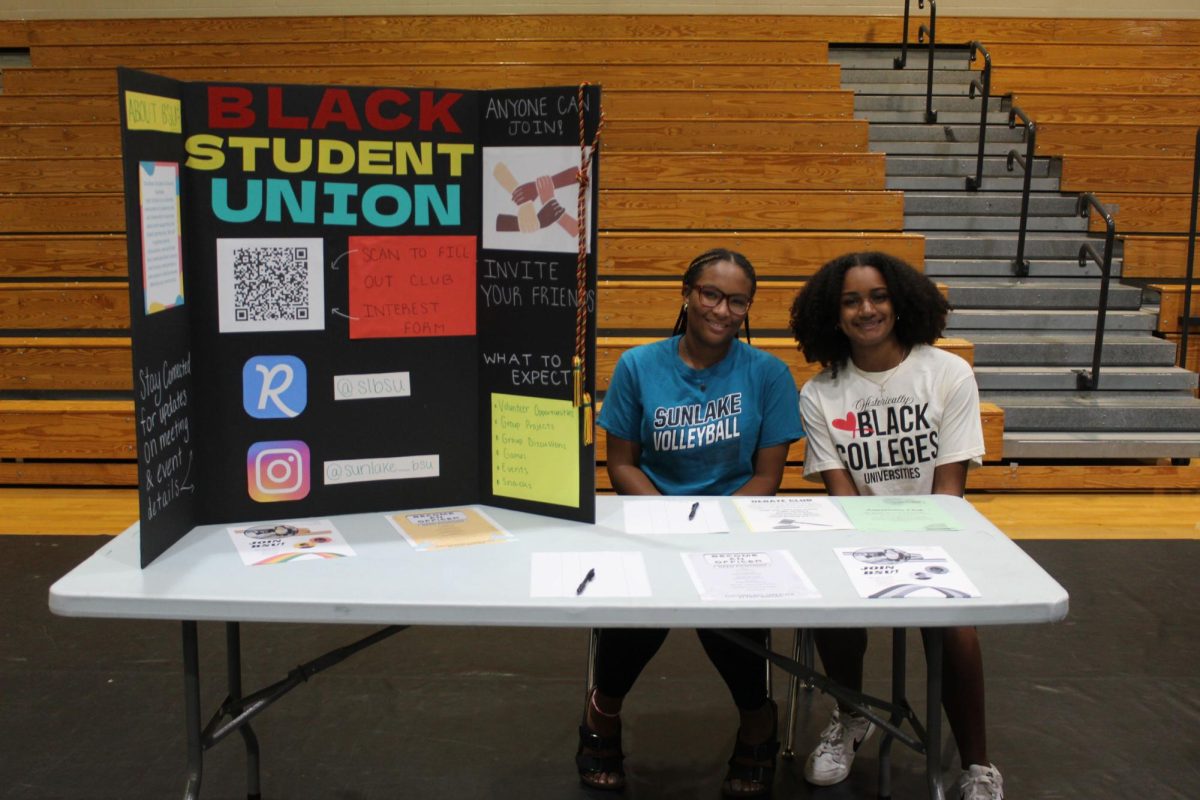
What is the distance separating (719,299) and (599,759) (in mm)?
1027

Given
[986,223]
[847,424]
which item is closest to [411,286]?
[847,424]

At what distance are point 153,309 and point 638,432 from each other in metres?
1.07

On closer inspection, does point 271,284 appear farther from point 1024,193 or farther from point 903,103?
point 903,103

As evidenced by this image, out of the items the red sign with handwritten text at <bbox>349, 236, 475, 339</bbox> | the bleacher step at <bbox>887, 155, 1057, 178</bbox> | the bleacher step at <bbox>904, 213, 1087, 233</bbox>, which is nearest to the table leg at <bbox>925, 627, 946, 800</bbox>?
the red sign with handwritten text at <bbox>349, 236, 475, 339</bbox>

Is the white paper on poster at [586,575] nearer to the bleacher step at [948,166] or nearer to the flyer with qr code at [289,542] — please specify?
Answer: the flyer with qr code at [289,542]

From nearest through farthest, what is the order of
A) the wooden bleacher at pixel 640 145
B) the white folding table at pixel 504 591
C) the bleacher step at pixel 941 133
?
the white folding table at pixel 504 591, the wooden bleacher at pixel 640 145, the bleacher step at pixel 941 133

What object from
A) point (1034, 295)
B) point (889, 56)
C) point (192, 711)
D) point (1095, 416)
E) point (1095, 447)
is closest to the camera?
point (192, 711)

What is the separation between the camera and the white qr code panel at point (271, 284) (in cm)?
209

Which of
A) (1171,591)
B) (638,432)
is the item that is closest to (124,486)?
(638,432)

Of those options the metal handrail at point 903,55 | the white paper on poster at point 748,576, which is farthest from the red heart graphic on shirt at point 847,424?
the metal handrail at point 903,55

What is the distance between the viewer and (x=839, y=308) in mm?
2504

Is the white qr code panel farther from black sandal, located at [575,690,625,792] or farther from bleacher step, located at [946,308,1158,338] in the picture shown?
bleacher step, located at [946,308,1158,338]

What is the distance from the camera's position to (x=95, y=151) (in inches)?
248

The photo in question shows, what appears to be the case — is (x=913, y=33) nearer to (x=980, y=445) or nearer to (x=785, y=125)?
(x=785, y=125)
